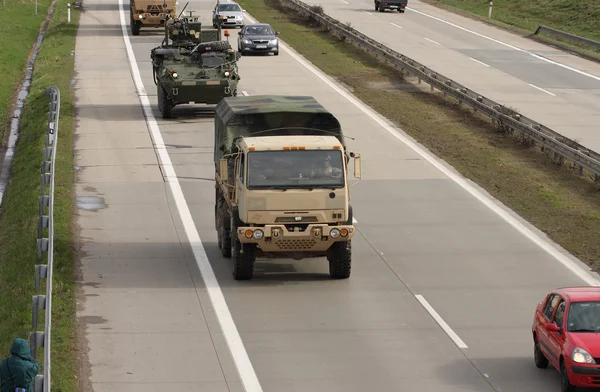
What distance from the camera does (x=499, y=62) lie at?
168ft

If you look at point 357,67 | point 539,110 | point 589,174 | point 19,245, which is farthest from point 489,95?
point 19,245

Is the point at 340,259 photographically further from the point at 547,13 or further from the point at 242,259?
the point at 547,13

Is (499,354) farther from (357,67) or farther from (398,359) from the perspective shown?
(357,67)

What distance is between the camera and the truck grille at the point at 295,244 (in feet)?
63.3

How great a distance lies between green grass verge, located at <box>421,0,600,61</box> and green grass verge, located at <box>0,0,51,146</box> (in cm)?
2468

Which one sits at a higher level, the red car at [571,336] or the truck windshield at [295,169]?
the truck windshield at [295,169]

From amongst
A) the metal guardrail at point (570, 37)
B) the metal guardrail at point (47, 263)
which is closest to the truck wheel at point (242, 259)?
the metal guardrail at point (47, 263)

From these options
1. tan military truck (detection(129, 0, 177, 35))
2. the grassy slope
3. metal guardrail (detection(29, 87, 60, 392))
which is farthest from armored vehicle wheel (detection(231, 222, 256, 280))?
the grassy slope

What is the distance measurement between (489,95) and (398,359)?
26.6 meters

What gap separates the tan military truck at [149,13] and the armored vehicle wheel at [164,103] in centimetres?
2180

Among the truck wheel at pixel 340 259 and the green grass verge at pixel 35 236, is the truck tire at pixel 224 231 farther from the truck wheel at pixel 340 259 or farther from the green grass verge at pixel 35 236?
the green grass verge at pixel 35 236

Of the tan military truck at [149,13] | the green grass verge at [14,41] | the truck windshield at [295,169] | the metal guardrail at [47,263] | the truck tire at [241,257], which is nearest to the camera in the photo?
the metal guardrail at [47,263]

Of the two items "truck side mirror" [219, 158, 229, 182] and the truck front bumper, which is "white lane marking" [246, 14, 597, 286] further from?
"truck side mirror" [219, 158, 229, 182]

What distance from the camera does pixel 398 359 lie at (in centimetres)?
1630
